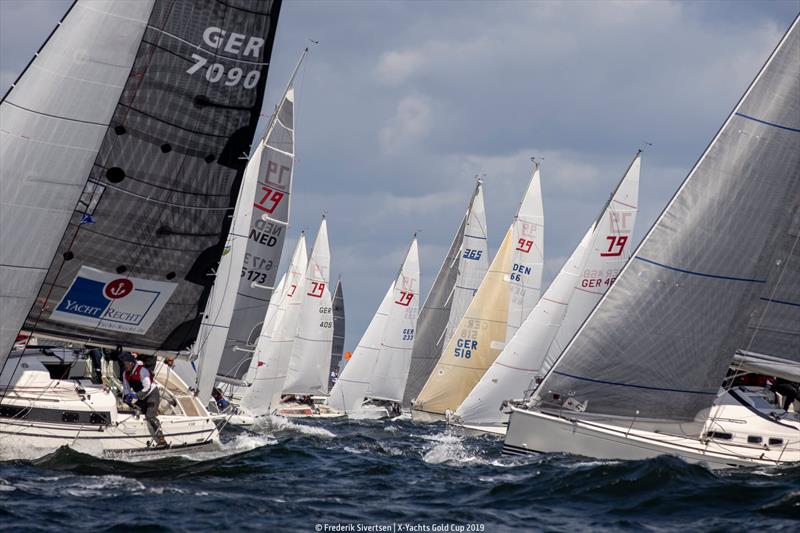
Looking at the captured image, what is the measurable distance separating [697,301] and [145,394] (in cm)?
1022

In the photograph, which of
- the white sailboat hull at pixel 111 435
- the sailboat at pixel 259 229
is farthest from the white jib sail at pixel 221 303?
the white sailboat hull at pixel 111 435

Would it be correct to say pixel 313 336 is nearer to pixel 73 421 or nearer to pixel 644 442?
pixel 644 442

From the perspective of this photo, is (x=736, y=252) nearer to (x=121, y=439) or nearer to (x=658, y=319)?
(x=658, y=319)

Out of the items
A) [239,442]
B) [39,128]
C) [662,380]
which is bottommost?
[239,442]

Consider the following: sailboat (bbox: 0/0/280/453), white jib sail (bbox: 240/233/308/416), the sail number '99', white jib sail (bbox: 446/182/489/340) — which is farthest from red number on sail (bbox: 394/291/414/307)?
the sail number '99'

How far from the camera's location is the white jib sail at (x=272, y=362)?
34.3m

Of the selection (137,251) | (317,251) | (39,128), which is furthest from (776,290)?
(317,251)

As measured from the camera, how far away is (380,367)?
4544 cm

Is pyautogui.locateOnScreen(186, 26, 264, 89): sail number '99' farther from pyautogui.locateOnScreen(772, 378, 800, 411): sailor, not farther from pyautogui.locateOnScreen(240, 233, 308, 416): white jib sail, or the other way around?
pyautogui.locateOnScreen(240, 233, 308, 416): white jib sail

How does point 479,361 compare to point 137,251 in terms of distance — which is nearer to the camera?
point 137,251

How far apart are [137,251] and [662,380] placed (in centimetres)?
996

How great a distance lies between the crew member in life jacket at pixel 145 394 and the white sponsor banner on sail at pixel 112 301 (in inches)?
43.0

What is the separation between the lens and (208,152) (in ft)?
59.7

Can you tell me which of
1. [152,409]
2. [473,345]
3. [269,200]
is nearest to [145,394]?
[152,409]
